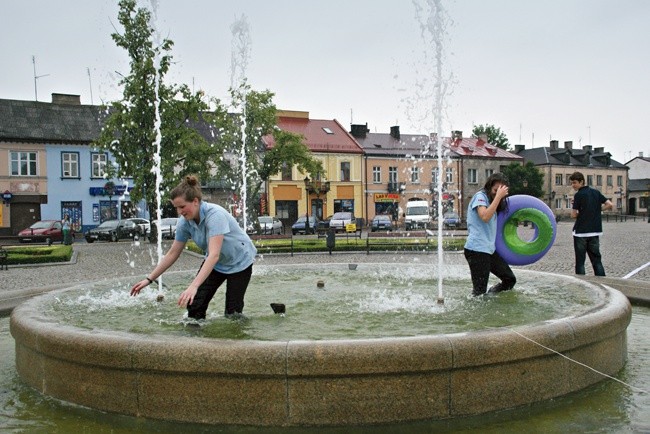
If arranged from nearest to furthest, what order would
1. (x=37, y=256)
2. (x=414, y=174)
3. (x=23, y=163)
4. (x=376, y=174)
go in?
1. (x=37, y=256)
2. (x=23, y=163)
3. (x=376, y=174)
4. (x=414, y=174)

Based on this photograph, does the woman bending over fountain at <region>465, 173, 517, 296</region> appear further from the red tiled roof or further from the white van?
the red tiled roof

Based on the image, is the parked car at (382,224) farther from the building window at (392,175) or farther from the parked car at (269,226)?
the building window at (392,175)

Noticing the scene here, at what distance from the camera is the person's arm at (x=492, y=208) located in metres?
6.82

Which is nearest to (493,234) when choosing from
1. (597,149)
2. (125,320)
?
(125,320)

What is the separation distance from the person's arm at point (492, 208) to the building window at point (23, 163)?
44915 millimetres

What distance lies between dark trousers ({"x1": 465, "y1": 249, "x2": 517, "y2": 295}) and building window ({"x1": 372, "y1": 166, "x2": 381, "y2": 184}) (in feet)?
177

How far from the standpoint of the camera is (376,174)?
61625mm

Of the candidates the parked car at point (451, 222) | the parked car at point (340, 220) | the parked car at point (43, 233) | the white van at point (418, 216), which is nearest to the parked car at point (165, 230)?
the parked car at point (43, 233)

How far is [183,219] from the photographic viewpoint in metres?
5.80

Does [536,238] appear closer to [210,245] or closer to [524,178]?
[210,245]

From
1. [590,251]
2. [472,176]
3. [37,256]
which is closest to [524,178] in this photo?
[472,176]

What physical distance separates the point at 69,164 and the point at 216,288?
4518 centimetres

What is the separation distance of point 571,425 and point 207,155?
3307 centimetres

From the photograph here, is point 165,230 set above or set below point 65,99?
below
